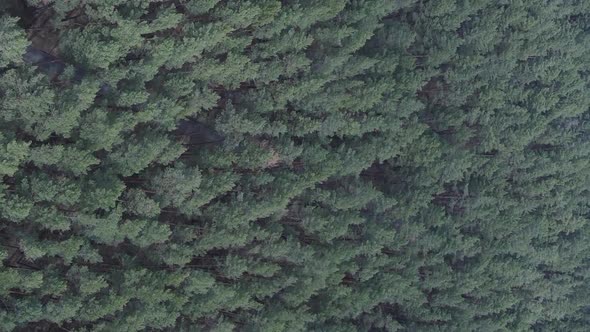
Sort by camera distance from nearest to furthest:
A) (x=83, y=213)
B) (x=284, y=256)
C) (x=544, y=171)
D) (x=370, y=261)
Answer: (x=83, y=213) < (x=284, y=256) < (x=370, y=261) < (x=544, y=171)

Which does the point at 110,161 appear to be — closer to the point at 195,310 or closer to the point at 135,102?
the point at 135,102

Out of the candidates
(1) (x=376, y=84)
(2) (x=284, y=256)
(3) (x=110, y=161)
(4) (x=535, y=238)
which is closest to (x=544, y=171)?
(4) (x=535, y=238)

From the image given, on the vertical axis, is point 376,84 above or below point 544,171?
above

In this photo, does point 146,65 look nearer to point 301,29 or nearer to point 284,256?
point 301,29

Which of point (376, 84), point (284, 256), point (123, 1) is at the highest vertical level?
point (123, 1)

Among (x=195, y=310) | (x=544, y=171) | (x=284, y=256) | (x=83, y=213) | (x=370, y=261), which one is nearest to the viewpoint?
(x=83, y=213)

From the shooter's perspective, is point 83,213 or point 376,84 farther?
point 376,84
